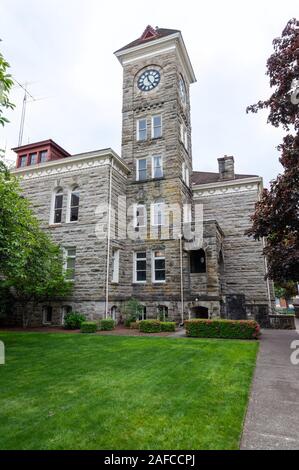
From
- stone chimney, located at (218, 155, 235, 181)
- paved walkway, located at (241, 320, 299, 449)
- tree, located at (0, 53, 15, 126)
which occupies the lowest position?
paved walkway, located at (241, 320, 299, 449)

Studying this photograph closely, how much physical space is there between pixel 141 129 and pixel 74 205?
759 centimetres

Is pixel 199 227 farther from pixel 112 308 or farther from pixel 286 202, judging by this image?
pixel 286 202

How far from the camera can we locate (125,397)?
5301mm

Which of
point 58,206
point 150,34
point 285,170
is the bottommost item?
point 285,170

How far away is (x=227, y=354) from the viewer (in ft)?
29.5

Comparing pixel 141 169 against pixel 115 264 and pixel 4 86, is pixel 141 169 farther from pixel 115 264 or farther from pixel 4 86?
pixel 4 86

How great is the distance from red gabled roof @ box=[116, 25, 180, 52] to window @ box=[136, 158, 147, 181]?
→ 30.8 feet

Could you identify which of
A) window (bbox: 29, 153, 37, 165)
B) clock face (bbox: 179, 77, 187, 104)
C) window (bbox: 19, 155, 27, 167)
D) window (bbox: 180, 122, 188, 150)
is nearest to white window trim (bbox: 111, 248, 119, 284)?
window (bbox: 180, 122, 188, 150)

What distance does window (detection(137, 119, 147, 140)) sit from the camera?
21.3 metres

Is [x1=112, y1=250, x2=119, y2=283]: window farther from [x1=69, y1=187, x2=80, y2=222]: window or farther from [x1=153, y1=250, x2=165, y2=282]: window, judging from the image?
[x1=69, y1=187, x2=80, y2=222]: window

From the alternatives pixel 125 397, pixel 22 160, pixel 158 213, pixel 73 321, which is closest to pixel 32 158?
pixel 22 160

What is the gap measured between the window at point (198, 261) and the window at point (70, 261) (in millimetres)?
7545

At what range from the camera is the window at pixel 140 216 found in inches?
773
